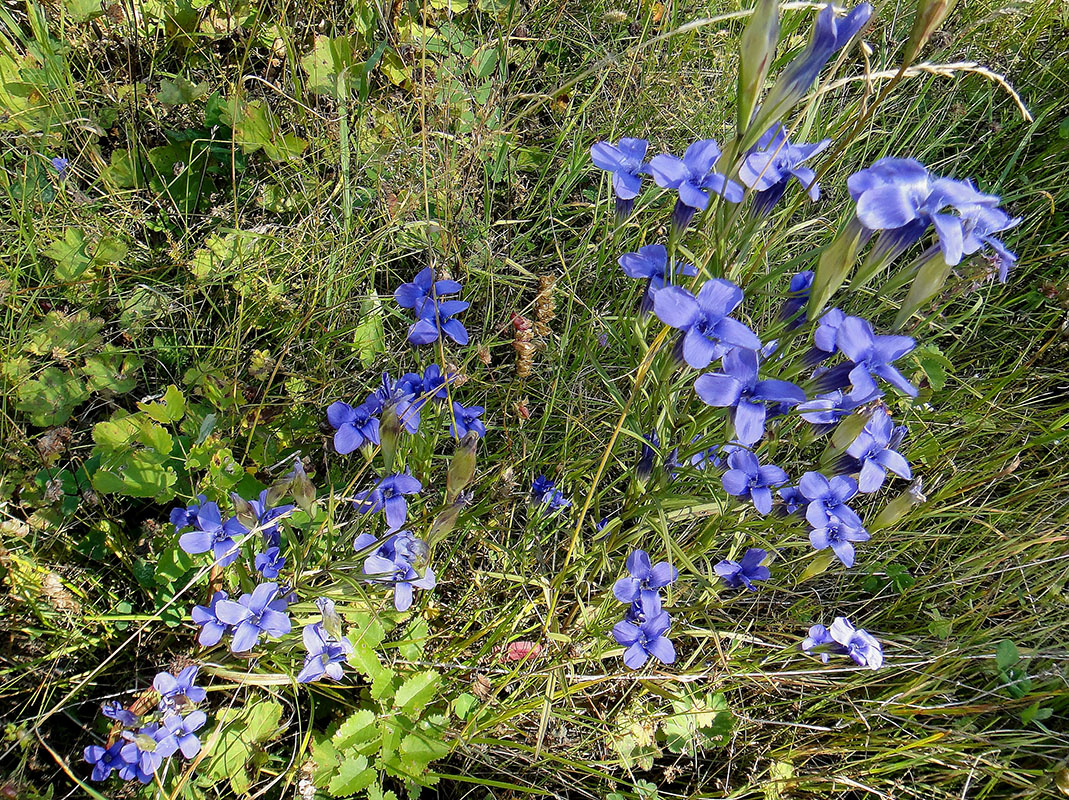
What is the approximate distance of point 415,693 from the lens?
1530 millimetres

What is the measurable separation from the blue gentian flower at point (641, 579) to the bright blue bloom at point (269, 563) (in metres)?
0.64

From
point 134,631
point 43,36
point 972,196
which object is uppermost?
point 43,36

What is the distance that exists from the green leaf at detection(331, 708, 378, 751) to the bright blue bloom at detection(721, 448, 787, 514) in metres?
0.84

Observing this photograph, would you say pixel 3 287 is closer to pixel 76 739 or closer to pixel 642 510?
pixel 76 739

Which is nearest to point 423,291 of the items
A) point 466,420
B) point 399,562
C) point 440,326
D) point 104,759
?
point 440,326

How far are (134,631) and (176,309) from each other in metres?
0.79

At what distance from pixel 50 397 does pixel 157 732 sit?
2.73ft

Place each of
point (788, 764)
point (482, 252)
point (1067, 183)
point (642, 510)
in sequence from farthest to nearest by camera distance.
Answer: point (1067, 183), point (482, 252), point (788, 764), point (642, 510)

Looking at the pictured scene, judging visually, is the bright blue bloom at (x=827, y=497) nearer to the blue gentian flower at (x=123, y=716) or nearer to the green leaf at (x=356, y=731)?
the green leaf at (x=356, y=731)

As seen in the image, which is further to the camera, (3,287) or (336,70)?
(336,70)

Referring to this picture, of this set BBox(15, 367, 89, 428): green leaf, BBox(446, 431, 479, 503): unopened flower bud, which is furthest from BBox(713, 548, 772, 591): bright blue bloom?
BBox(15, 367, 89, 428): green leaf

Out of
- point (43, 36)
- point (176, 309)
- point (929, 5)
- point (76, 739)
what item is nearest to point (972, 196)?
point (929, 5)

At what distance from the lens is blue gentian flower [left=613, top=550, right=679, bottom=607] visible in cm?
150

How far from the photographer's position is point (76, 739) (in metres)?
1.56
